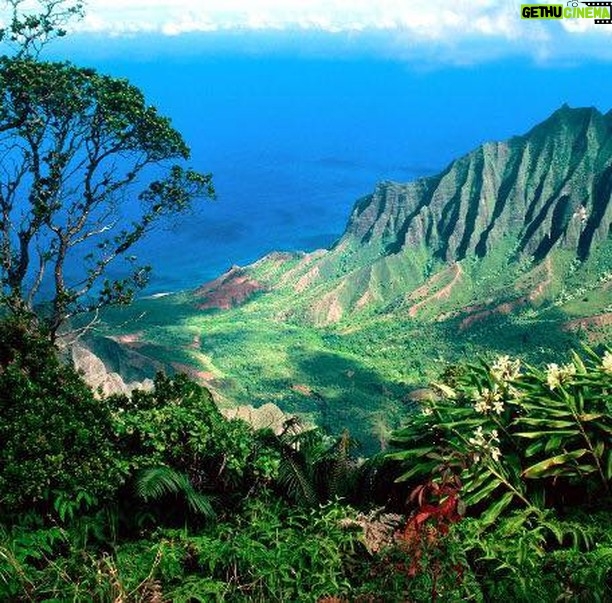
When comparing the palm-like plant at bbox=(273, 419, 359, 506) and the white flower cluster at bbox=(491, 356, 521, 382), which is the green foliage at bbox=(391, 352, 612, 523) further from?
the palm-like plant at bbox=(273, 419, 359, 506)

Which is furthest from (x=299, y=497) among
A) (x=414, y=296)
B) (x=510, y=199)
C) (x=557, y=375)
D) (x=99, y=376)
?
(x=510, y=199)

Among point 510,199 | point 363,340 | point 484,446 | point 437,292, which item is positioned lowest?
point 363,340

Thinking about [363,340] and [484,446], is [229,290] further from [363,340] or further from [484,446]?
[484,446]

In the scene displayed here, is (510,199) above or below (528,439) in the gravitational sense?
below

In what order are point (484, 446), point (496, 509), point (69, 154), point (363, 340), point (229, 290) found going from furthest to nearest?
point (229, 290) → point (363, 340) → point (69, 154) → point (484, 446) → point (496, 509)

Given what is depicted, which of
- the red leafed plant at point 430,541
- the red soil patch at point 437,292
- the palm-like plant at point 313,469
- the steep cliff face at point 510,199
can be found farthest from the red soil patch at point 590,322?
the red leafed plant at point 430,541
